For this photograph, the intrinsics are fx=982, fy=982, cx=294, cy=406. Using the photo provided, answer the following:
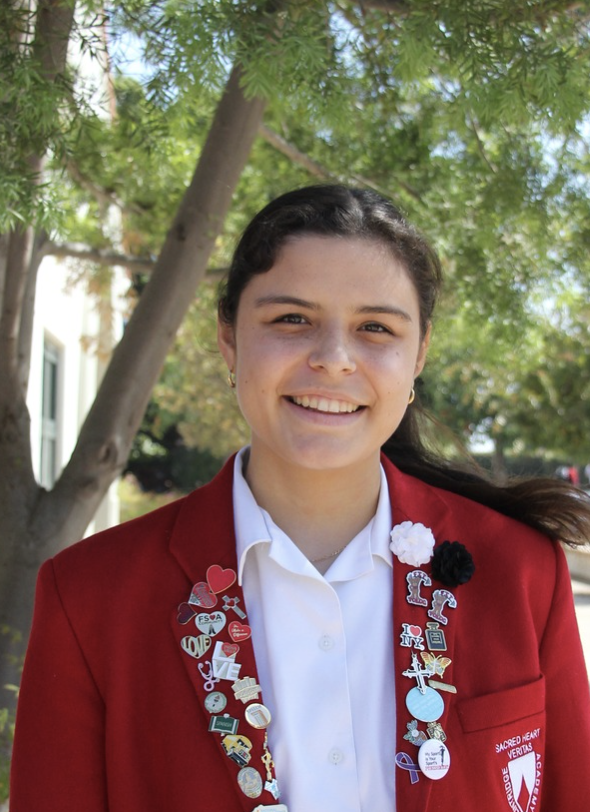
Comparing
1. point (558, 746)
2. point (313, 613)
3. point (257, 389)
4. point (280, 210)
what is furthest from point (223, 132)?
point (558, 746)

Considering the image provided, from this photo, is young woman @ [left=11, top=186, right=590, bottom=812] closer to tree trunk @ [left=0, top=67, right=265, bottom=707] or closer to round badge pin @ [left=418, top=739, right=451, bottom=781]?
round badge pin @ [left=418, top=739, right=451, bottom=781]

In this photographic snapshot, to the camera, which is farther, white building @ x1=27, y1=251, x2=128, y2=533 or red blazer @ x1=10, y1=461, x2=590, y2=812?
white building @ x1=27, y1=251, x2=128, y2=533

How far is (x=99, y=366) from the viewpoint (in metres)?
13.9

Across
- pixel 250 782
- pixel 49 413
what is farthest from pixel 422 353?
pixel 49 413

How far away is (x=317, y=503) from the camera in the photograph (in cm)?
207

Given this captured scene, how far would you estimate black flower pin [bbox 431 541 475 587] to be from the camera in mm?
2016

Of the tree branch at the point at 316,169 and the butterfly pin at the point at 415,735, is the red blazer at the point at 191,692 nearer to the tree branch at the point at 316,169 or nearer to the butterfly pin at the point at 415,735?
the butterfly pin at the point at 415,735

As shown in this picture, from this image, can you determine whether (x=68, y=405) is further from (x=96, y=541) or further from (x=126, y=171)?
(x=96, y=541)

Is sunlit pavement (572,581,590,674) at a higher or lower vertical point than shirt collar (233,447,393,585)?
higher

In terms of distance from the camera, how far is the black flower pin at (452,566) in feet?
6.61

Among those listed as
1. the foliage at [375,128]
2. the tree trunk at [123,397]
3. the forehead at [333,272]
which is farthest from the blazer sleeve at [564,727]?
the tree trunk at [123,397]

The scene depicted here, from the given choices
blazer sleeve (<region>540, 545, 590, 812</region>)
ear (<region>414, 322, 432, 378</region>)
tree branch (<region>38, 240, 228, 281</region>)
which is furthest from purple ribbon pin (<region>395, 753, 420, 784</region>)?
tree branch (<region>38, 240, 228, 281</region>)

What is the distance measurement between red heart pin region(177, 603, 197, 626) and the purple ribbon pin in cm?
48

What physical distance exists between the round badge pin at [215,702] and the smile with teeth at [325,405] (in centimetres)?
57
